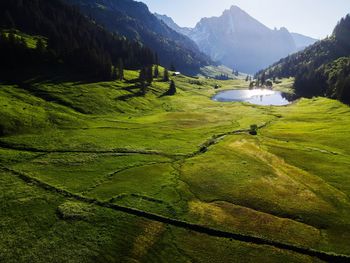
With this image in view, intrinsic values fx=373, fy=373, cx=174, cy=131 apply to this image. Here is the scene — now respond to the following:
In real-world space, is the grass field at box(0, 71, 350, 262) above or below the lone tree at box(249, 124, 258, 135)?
below

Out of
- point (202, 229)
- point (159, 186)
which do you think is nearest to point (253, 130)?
point (159, 186)

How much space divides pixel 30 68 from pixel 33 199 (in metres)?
105

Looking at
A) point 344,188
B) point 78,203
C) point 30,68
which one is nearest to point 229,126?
point 344,188

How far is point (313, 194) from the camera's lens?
62375 millimetres

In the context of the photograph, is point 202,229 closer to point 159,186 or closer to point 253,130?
point 159,186

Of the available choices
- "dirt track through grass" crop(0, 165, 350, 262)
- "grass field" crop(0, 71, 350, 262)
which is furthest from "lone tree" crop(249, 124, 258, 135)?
"dirt track through grass" crop(0, 165, 350, 262)

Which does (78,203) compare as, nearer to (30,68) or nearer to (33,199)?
(33,199)

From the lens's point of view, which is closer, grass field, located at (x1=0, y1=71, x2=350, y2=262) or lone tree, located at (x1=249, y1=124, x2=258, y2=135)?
grass field, located at (x1=0, y1=71, x2=350, y2=262)

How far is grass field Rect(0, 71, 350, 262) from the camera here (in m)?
46.6

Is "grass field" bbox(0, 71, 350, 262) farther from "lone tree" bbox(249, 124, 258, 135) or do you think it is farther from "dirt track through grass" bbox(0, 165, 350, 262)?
"lone tree" bbox(249, 124, 258, 135)

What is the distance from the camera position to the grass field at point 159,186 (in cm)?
4656

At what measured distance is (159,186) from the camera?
63.3m

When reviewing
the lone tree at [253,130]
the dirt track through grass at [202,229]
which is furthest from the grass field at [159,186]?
the lone tree at [253,130]

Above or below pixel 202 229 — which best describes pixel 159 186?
above
